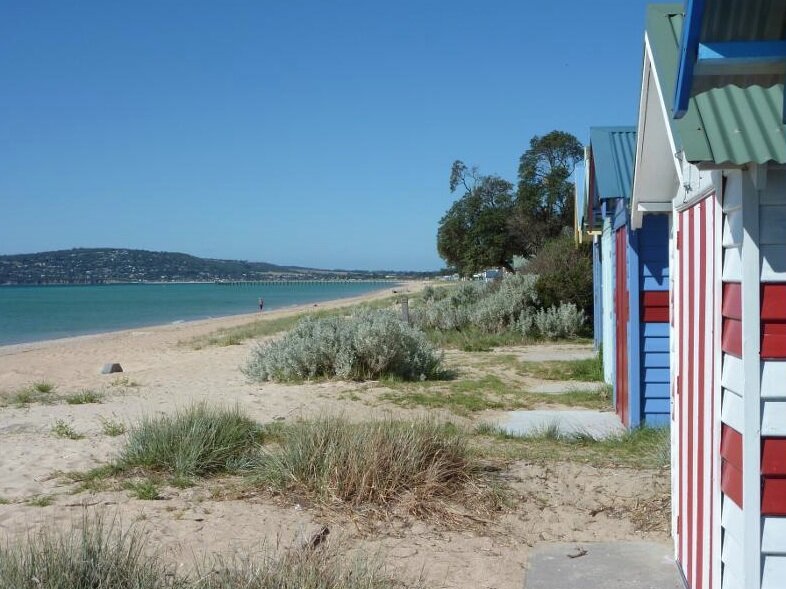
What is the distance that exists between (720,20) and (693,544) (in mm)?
2766

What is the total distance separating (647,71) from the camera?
4.56 metres

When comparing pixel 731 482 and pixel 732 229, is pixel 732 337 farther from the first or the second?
pixel 731 482

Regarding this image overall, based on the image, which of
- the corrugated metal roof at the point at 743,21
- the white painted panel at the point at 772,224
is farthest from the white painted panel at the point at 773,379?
the corrugated metal roof at the point at 743,21

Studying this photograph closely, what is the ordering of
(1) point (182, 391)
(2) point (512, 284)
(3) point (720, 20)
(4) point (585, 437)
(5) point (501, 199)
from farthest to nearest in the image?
(5) point (501, 199)
(2) point (512, 284)
(1) point (182, 391)
(4) point (585, 437)
(3) point (720, 20)

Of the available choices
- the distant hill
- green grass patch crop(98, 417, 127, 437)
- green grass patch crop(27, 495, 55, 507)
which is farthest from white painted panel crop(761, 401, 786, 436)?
the distant hill

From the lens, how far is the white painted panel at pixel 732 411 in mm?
3234

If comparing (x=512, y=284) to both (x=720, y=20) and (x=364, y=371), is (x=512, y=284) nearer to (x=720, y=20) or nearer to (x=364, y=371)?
(x=364, y=371)

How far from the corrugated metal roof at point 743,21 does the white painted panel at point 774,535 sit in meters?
1.77

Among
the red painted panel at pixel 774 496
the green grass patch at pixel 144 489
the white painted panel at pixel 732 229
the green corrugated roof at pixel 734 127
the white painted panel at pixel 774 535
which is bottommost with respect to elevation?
the green grass patch at pixel 144 489

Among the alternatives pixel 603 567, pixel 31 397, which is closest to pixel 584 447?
pixel 603 567

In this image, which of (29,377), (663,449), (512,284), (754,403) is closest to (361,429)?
(663,449)

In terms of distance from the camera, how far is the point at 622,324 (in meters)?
9.61

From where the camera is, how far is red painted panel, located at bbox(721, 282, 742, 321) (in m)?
3.20

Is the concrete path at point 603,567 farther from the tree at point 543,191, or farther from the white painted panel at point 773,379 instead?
the tree at point 543,191
